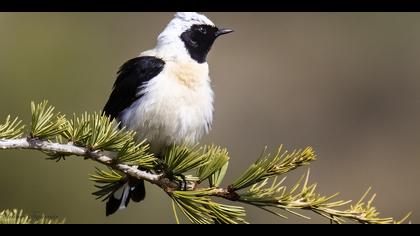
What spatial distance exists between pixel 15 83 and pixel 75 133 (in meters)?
6.30

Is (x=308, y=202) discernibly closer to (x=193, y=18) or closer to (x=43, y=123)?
(x=43, y=123)

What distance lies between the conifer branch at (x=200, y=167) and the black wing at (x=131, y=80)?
1.52 meters

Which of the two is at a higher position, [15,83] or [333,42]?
[333,42]

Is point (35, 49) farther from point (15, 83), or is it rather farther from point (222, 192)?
point (222, 192)

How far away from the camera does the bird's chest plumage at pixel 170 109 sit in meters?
4.56

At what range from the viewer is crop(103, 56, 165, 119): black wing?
4746 mm

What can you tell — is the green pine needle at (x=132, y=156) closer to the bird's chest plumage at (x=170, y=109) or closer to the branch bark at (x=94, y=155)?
the branch bark at (x=94, y=155)

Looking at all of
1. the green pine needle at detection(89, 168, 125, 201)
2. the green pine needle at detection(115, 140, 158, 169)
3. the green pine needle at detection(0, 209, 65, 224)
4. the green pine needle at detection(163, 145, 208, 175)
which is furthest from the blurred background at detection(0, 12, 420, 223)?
the green pine needle at detection(0, 209, 65, 224)

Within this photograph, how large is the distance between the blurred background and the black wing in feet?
12.9

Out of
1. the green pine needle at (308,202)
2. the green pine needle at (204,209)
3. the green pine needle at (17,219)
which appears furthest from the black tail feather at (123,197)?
the green pine needle at (17,219)

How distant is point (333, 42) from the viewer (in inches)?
609
